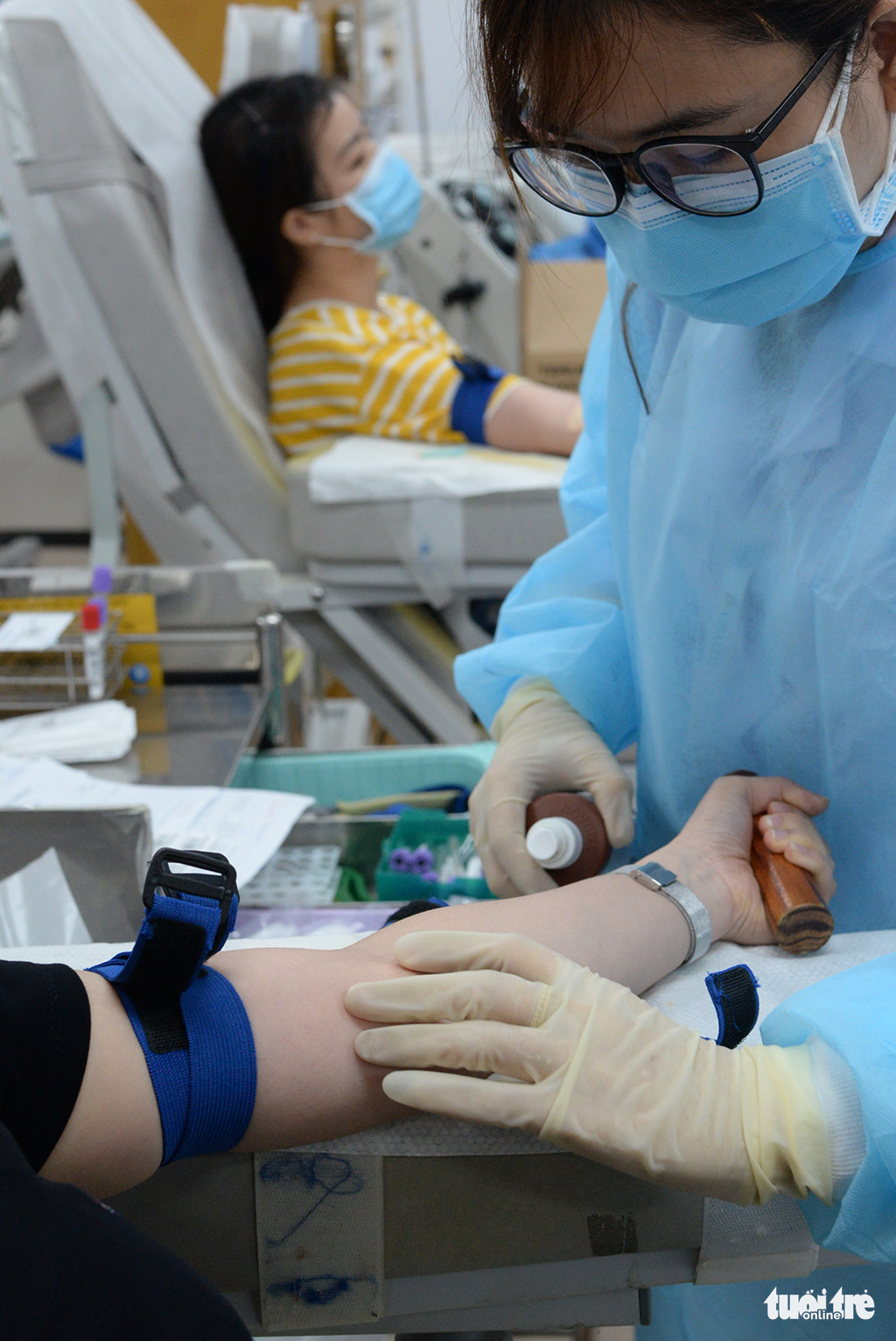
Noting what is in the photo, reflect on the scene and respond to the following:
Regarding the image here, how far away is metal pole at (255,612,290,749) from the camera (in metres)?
1.71

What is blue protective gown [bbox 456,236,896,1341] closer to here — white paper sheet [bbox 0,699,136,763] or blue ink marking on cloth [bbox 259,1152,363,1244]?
blue ink marking on cloth [bbox 259,1152,363,1244]

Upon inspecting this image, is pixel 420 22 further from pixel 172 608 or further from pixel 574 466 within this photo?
pixel 574 466

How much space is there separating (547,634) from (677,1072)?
0.59 meters

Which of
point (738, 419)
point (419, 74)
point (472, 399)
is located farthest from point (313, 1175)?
point (419, 74)

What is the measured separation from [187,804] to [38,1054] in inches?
26.8

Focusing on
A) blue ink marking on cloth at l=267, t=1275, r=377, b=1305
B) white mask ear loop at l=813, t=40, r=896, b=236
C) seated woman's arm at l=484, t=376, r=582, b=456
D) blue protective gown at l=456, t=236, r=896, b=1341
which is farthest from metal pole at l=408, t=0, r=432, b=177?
blue ink marking on cloth at l=267, t=1275, r=377, b=1305

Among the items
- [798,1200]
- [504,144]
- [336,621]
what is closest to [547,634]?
[504,144]

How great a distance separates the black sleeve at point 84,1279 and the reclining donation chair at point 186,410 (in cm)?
171

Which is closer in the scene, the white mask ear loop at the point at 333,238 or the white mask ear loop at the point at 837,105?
the white mask ear loop at the point at 837,105

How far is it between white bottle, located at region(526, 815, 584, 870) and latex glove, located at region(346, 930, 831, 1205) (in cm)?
26

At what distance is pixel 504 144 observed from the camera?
0.84 metres

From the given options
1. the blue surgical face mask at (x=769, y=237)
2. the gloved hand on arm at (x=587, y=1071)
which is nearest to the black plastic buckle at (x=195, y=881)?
the gloved hand on arm at (x=587, y=1071)

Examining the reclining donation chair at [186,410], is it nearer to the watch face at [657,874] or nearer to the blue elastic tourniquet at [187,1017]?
the watch face at [657,874]

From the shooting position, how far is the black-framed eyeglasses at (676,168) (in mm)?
736
